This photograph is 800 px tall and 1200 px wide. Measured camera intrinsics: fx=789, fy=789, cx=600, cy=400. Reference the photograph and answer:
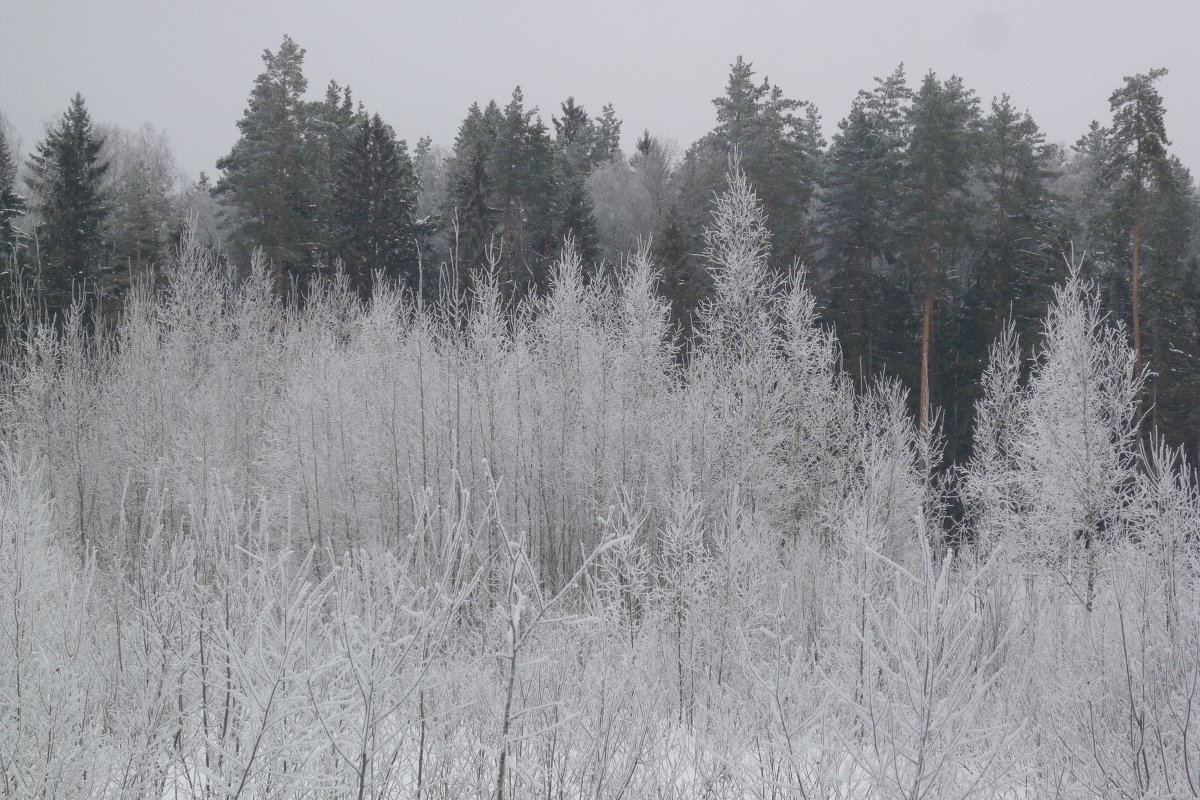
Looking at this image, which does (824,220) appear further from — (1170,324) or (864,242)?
(1170,324)

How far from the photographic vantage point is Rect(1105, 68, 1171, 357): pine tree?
28.1 meters

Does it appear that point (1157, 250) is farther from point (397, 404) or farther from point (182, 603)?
point (182, 603)

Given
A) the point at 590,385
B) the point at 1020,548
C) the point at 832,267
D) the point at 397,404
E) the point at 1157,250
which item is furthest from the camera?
the point at 832,267

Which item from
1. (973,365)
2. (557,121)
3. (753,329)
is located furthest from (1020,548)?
(557,121)

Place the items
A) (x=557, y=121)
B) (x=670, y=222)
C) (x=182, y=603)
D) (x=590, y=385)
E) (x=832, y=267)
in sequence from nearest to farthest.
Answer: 1. (x=182, y=603)
2. (x=590, y=385)
3. (x=670, y=222)
4. (x=832, y=267)
5. (x=557, y=121)

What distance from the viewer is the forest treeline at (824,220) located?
95.7ft

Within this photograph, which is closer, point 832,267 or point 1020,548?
point 1020,548

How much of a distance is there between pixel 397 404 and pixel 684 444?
27.4ft

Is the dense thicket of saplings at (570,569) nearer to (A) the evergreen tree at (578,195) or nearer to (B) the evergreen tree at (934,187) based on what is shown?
(B) the evergreen tree at (934,187)

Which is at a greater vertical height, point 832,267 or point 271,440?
point 832,267

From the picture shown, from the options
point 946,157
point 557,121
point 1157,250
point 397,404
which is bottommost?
point 397,404

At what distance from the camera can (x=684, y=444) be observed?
64.2ft

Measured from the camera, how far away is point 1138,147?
1117 inches

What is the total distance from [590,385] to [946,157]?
19.0 m
